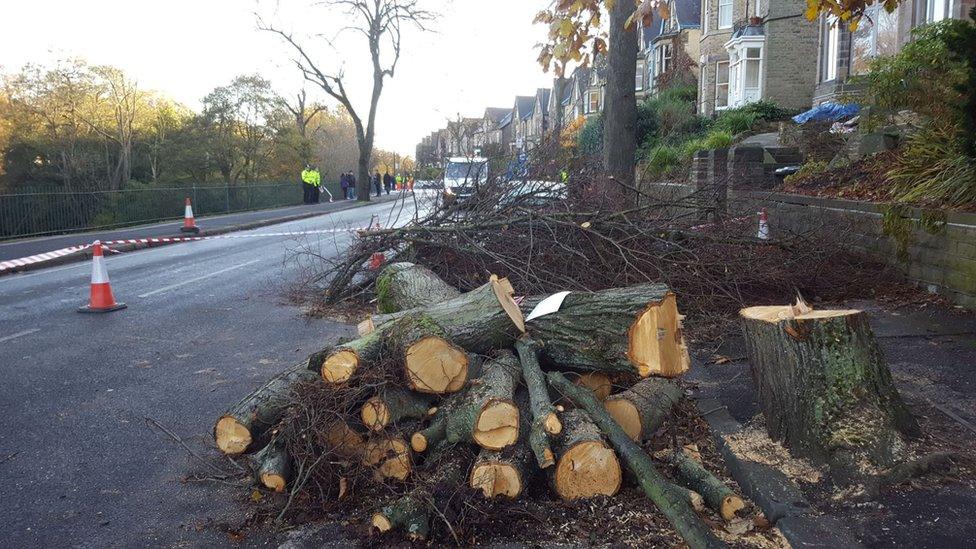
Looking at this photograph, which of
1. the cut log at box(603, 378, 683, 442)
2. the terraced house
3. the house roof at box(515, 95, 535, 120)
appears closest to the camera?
the cut log at box(603, 378, 683, 442)

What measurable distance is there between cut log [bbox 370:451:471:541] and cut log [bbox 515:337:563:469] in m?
0.40

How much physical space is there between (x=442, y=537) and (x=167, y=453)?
2161mm

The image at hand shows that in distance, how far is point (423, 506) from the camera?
10.9 feet

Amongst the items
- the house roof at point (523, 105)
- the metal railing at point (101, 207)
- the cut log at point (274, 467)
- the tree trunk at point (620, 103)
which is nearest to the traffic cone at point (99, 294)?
the cut log at point (274, 467)

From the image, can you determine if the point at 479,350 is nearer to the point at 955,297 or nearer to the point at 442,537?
the point at 442,537

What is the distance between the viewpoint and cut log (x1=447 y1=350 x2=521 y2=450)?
3.56 m

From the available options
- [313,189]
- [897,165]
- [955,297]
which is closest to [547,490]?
[955,297]

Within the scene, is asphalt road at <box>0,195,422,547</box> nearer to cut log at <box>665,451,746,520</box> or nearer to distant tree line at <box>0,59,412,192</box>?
cut log at <box>665,451,746,520</box>

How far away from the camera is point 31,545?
11.1 ft

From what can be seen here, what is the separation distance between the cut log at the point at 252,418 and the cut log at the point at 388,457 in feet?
2.04

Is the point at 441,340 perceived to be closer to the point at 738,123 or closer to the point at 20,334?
the point at 20,334

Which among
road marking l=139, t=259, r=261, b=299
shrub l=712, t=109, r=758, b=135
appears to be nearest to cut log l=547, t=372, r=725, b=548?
road marking l=139, t=259, r=261, b=299

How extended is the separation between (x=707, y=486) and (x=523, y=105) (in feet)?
337

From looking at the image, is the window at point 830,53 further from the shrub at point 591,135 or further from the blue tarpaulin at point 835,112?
the shrub at point 591,135
